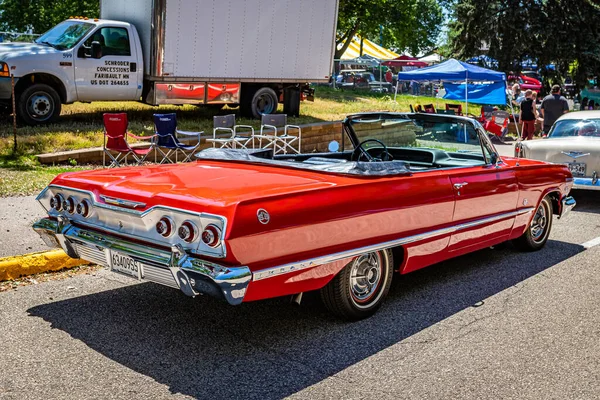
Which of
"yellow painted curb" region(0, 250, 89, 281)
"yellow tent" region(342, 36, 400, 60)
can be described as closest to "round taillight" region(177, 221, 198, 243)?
"yellow painted curb" region(0, 250, 89, 281)

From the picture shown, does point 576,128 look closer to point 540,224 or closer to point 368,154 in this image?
point 540,224

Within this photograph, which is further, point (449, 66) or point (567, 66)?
point (567, 66)

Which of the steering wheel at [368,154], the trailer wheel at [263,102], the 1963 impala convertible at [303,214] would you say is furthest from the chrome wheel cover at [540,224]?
the trailer wheel at [263,102]

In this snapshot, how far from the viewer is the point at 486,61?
3331cm

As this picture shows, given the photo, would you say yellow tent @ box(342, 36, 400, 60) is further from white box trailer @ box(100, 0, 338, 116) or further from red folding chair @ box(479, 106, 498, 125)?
white box trailer @ box(100, 0, 338, 116)

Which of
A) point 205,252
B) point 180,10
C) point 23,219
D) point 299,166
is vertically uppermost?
point 180,10

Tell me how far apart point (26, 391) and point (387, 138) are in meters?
3.76

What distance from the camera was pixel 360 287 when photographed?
5.09 meters

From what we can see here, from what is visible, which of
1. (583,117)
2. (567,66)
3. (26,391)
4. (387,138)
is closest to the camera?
(26,391)

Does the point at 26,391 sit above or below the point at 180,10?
below

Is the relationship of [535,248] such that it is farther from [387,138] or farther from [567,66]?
[567,66]

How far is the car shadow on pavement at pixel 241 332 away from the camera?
4.12 metres

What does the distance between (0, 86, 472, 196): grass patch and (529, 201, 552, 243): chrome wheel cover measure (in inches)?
235

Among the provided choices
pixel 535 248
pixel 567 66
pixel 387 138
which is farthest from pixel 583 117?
pixel 567 66
